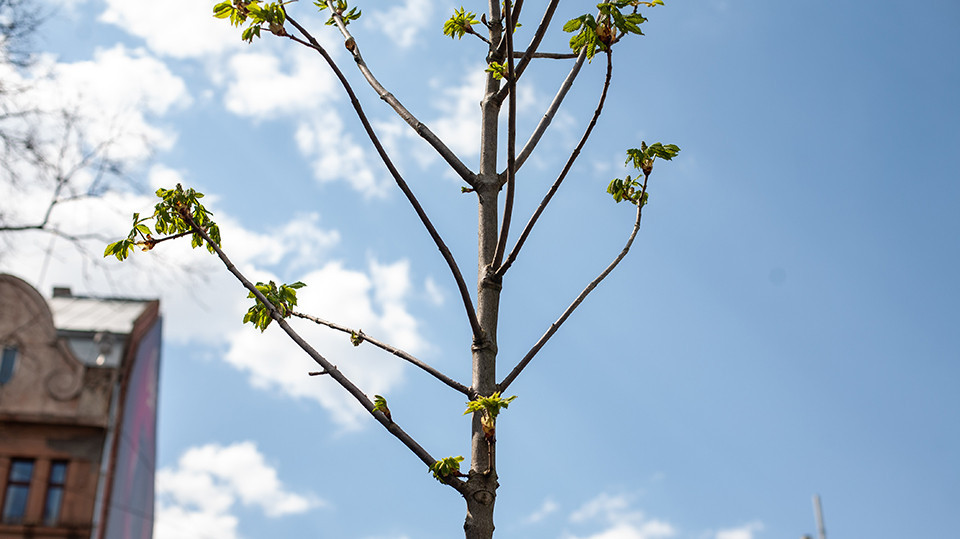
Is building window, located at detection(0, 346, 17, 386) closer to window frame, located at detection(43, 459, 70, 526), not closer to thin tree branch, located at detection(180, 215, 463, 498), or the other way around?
window frame, located at detection(43, 459, 70, 526)

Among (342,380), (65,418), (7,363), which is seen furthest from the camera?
(7,363)

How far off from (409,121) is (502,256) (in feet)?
2.03

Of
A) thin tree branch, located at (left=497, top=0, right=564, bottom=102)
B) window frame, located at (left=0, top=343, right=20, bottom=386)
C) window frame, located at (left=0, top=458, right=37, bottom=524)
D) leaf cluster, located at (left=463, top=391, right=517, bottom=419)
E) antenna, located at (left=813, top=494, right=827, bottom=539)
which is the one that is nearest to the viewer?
leaf cluster, located at (left=463, top=391, right=517, bottom=419)

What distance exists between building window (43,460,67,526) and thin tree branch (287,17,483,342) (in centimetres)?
1245

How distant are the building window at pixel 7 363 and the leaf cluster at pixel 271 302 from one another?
12304 millimetres

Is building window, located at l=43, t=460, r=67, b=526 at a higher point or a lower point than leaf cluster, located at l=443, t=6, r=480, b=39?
higher

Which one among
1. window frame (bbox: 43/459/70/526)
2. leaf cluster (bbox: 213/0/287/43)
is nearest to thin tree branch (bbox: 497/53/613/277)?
leaf cluster (bbox: 213/0/287/43)

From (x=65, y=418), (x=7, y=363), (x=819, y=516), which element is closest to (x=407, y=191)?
(x=65, y=418)

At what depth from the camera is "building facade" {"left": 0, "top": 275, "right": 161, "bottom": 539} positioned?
1216 centimetres

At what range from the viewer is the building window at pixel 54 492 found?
1211cm

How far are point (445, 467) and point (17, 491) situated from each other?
1299 centimetres

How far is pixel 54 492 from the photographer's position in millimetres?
12281

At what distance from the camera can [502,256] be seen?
88.5 inches

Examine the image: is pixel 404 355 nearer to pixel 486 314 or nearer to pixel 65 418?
pixel 486 314
